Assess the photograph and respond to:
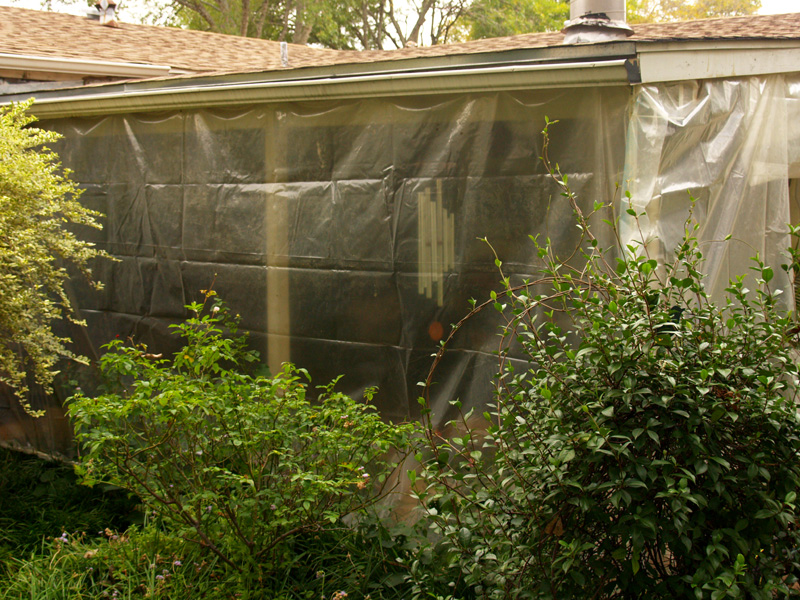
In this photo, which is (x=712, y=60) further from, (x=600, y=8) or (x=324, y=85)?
(x=324, y=85)

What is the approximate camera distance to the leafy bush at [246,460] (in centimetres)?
307

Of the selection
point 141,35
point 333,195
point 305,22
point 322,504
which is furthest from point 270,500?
point 305,22

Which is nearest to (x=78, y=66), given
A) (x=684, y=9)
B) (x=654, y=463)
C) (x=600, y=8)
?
(x=600, y=8)

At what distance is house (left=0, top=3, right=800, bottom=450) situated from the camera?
346cm

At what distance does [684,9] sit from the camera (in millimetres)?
A: 30141

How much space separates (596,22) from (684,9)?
29.6 metres

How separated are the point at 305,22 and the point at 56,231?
69.2ft

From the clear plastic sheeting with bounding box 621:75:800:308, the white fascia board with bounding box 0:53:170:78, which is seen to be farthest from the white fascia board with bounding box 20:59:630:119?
the white fascia board with bounding box 0:53:170:78

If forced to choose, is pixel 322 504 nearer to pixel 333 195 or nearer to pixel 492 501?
pixel 492 501

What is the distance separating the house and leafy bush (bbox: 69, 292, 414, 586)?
2.79 feet

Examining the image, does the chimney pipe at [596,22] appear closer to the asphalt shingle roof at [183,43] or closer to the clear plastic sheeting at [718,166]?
the clear plastic sheeting at [718,166]

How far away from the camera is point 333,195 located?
4.22 meters

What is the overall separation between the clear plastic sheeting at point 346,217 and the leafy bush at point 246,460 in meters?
0.81

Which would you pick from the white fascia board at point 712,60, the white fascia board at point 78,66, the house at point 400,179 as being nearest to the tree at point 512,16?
the white fascia board at point 78,66
